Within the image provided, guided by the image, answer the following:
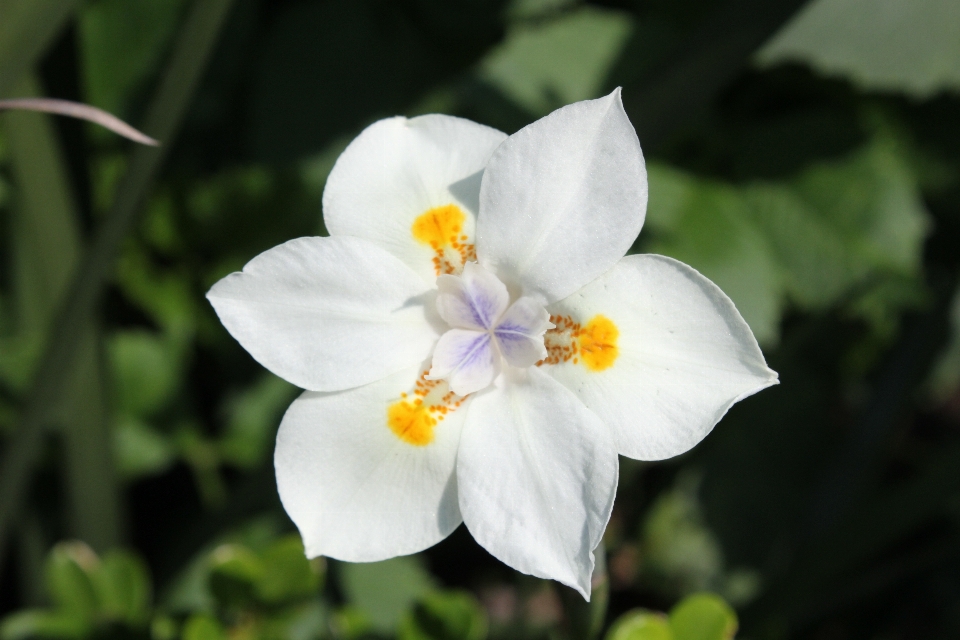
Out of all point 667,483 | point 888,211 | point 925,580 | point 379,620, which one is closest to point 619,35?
point 888,211

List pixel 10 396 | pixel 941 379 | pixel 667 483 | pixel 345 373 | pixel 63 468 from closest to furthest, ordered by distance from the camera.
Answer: pixel 345 373 < pixel 63 468 < pixel 10 396 < pixel 667 483 < pixel 941 379

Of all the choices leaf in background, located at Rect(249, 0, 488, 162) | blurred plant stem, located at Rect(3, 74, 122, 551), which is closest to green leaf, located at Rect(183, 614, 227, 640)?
blurred plant stem, located at Rect(3, 74, 122, 551)

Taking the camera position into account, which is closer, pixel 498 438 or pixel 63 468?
pixel 498 438

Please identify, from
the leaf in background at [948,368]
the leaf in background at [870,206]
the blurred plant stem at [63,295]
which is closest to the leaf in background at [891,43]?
the leaf in background at [870,206]

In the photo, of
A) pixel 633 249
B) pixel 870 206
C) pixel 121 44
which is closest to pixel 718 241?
pixel 633 249

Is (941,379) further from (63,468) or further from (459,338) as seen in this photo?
(63,468)

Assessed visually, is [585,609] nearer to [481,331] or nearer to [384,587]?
[481,331]

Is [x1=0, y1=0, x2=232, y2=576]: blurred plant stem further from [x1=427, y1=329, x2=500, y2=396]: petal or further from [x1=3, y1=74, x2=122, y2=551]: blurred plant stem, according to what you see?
[x1=427, y1=329, x2=500, y2=396]: petal
